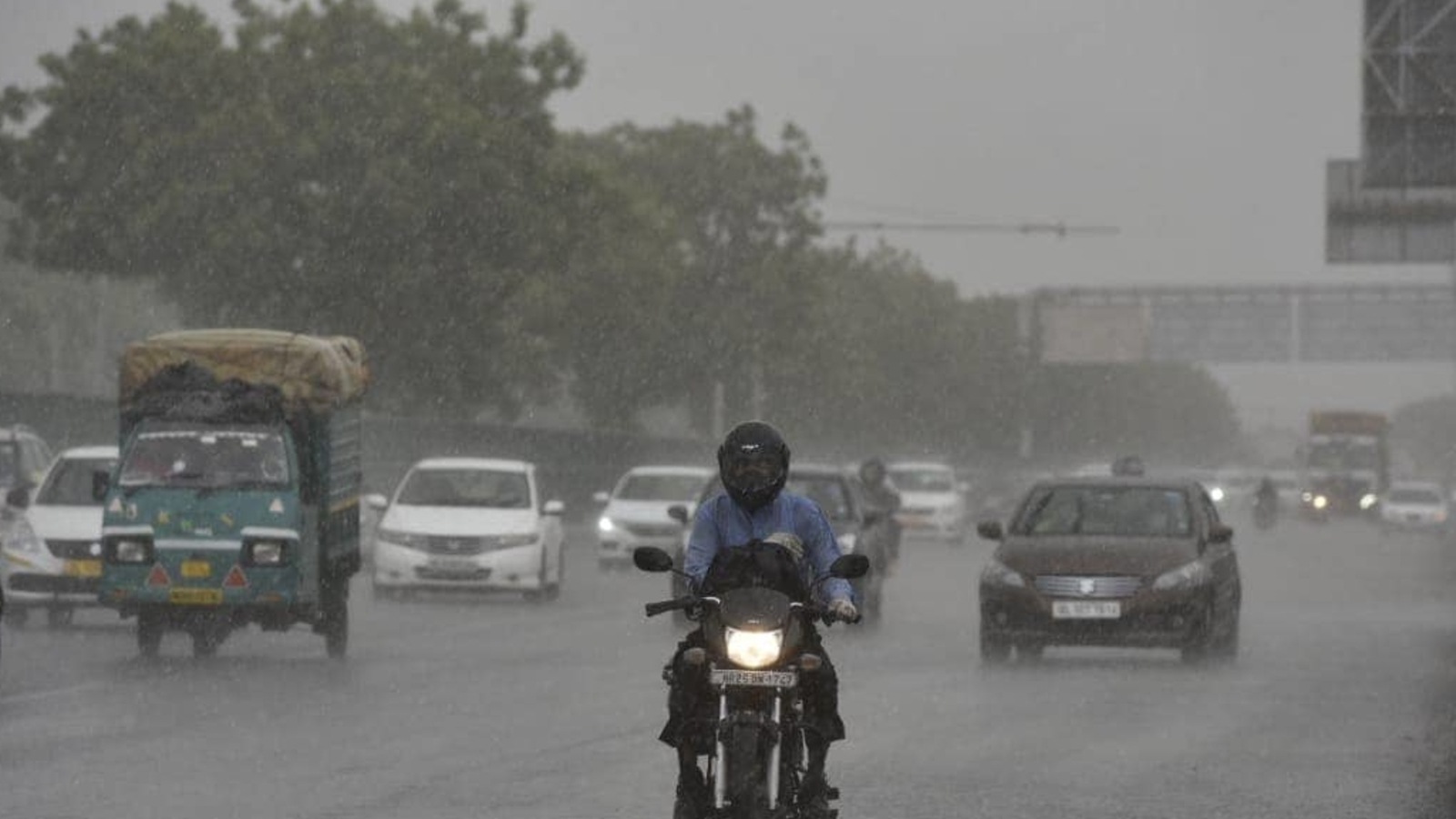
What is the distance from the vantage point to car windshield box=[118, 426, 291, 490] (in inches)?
921

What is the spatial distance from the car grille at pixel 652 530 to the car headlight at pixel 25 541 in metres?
18.5

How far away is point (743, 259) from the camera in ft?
276

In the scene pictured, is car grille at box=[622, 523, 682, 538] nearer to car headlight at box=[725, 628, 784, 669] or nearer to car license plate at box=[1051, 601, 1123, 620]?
car license plate at box=[1051, 601, 1123, 620]

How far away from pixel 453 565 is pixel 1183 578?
430 inches

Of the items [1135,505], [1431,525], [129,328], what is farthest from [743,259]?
[1135,505]

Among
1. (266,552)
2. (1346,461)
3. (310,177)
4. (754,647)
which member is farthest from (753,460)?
(1346,461)

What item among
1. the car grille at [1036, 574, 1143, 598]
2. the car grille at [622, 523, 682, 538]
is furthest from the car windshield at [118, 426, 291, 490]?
the car grille at [622, 523, 682, 538]

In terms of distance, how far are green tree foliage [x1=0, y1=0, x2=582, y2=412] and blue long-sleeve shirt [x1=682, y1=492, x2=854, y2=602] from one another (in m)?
46.1

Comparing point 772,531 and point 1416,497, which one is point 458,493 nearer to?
point 772,531

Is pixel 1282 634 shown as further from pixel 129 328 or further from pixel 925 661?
pixel 129 328

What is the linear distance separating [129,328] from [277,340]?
106228mm

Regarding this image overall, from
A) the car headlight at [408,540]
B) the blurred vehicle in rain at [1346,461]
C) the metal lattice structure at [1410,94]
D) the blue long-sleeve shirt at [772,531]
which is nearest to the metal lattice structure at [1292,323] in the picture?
the blurred vehicle in rain at [1346,461]

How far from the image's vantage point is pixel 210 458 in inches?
931

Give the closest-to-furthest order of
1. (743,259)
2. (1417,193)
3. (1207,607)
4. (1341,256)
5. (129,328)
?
(1207,607) < (1417,193) < (1341,256) < (743,259) < (129,328)
